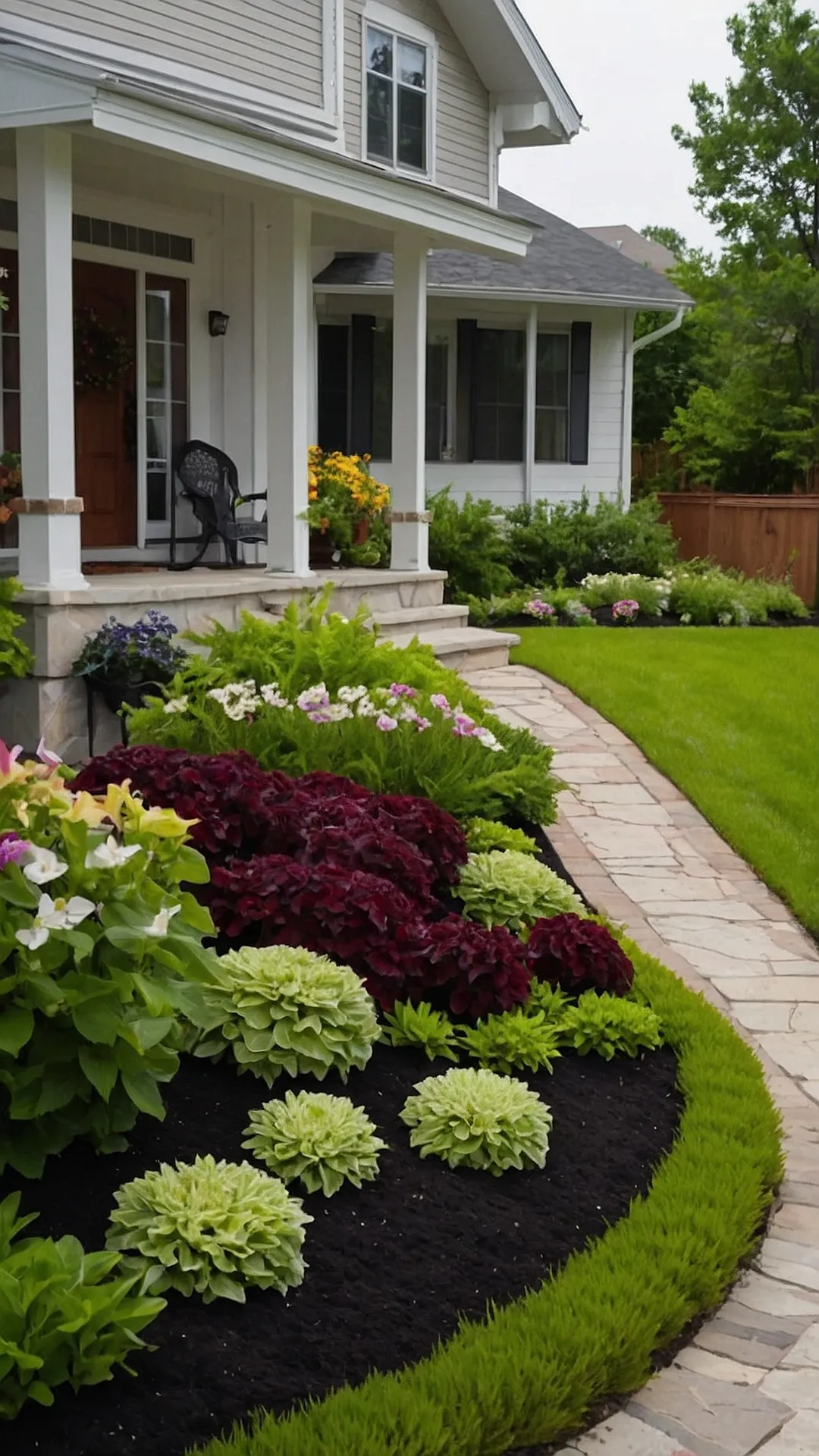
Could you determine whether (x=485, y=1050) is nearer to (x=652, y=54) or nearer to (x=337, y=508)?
(x=337, y=508)

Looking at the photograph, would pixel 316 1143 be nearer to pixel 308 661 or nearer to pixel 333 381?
pixel 308 661

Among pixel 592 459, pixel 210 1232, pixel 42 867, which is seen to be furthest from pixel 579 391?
pixel 210 1232

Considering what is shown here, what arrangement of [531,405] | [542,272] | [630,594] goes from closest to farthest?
[630,594] → [542,272] → [531,405]

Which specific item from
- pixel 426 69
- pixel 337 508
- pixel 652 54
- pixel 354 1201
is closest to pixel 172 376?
pixel 337 508

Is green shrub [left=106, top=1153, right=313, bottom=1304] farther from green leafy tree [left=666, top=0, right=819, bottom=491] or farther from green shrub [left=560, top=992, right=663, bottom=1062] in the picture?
green leafy tree [left=666, top=0, right=819, bottom=491]

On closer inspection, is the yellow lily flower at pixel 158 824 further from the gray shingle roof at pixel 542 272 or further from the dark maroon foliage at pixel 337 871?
the gray shingle roof at pixel 542 272

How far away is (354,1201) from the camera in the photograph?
3191 mm

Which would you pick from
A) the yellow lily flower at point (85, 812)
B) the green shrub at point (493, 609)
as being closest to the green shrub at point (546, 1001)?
the yellow lily flower at point (85, 812)

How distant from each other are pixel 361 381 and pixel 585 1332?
1405 centimetres

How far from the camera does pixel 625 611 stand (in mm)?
13227

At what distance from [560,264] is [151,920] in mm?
15515

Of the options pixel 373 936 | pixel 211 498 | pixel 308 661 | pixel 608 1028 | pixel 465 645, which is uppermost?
pixel 211 498

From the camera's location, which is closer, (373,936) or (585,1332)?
(585,1332)

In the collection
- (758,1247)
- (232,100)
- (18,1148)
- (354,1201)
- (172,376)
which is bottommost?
(758,1247)
